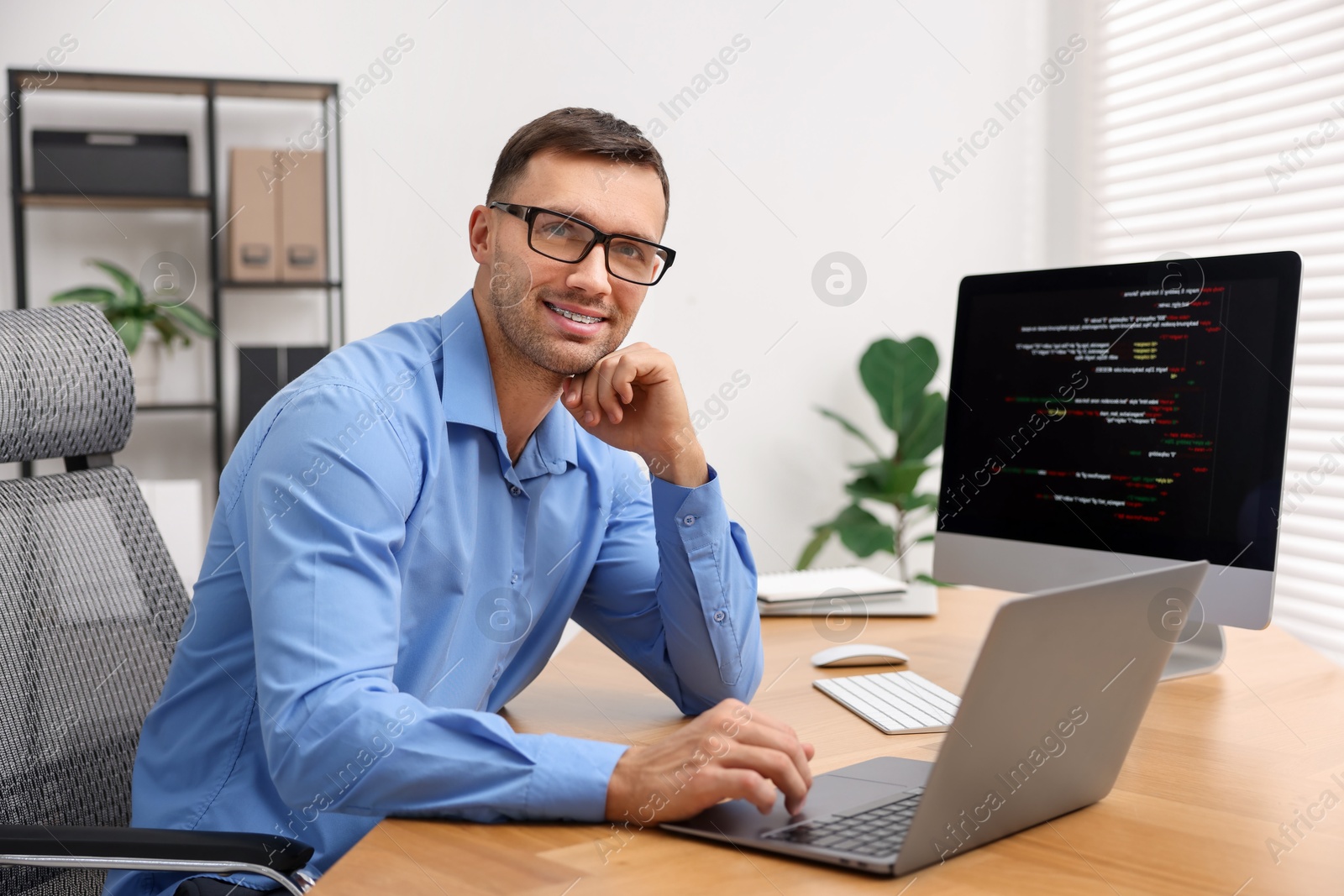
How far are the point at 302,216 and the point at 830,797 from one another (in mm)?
2689

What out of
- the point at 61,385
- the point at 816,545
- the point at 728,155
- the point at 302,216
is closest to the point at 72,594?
the point at 61,385

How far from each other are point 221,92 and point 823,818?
9.73 feet

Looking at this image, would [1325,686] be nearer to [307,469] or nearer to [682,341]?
[307,469]

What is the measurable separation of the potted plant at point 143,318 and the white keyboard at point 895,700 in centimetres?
244

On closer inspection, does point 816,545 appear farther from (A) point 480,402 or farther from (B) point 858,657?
(A) point 480,402

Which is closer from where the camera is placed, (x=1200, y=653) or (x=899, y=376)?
(x=1200, y=653)

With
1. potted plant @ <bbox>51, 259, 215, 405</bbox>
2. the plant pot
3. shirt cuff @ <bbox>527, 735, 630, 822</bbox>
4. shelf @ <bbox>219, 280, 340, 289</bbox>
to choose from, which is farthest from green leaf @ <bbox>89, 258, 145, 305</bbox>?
shirt cuff @ <bbox>527, 735, 630, 822</bbox>

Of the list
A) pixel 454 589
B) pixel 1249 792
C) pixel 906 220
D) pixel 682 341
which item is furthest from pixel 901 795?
pixel 906 220

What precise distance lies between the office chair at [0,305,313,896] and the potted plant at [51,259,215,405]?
1880 mm

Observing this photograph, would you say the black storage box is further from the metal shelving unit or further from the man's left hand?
the man's left hand

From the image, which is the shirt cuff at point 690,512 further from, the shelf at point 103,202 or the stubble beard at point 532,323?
the shelf at point 103,202

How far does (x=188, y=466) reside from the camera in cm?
324

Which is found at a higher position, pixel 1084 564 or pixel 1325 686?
pixel 1084 564

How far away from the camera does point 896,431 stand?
3.28 meters
